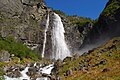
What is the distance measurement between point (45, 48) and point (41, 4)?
22824 mm

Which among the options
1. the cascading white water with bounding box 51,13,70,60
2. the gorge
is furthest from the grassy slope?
the cascading white water with bounding box 51,13,70,60

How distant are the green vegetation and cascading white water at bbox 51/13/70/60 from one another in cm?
947

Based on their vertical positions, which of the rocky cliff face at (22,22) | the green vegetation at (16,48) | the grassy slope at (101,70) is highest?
the rocky cliff face at (22,22)

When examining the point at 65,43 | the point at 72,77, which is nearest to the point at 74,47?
the point at 65,43

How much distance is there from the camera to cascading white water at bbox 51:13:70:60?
334 ft

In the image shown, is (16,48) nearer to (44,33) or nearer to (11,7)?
(44,33)

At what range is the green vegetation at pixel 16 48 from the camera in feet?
285

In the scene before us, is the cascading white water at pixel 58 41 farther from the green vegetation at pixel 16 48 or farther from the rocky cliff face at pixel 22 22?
the green vegetation at pixel 16 48

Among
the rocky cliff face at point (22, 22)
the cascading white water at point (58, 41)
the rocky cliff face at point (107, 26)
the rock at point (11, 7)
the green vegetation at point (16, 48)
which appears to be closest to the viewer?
the rocky cliff face at point (107, 26)

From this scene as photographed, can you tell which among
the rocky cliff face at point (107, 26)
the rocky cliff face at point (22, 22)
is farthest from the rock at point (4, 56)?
the rocky cliff face at point (107, 26)

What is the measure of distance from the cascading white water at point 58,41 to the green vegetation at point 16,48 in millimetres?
9469

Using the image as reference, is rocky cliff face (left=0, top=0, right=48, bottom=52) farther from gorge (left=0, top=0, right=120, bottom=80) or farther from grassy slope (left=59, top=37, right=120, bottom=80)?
grassy slope (left=59, top=37, right=120, bottom=80)

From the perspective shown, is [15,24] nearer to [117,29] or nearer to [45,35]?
[45,35]

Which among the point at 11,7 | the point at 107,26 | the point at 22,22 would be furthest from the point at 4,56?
the point at 107,26
